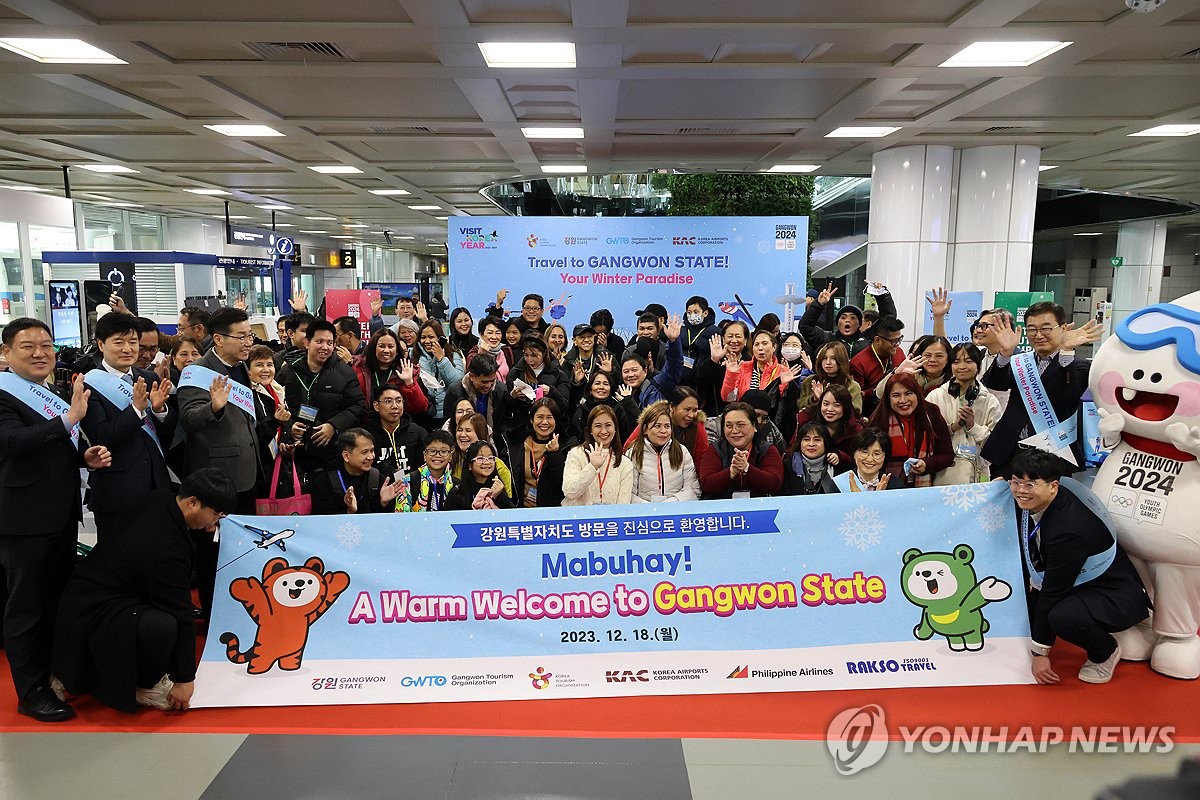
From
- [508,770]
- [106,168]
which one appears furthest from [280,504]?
[106,168]

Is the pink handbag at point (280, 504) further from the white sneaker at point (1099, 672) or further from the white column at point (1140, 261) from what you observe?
the white column at point (1140, 261)

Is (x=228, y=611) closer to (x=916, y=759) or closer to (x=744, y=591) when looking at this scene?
(x=744, y=591)

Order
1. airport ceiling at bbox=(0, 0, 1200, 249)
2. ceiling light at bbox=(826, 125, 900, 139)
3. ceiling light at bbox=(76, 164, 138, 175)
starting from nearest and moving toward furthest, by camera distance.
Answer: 1. airport ceiling at bbox=(0, 0, 1200, 249)
2. ceiling light at bbox=(826, 125, 900, 139)
3. ceiling light at bbox=(76, 164, 138, 175)

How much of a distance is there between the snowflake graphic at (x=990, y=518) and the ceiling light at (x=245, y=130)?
8.53 m

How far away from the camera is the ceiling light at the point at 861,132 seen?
9.34 metres

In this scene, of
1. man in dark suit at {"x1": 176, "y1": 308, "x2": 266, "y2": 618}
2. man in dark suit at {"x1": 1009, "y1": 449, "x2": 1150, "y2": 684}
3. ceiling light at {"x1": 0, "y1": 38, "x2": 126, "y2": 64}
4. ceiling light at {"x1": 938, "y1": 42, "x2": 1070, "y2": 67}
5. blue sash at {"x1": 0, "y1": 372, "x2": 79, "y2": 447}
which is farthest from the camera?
ceiling light at {"x1": 938, "y1": 42, "x2": 1070, "y2": 67}

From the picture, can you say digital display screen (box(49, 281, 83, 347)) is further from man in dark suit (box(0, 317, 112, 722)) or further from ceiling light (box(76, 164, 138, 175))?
man in dark suit (box(0, 317, 112, 722))

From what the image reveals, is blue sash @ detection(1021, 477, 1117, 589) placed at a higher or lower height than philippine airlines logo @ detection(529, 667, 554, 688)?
higher

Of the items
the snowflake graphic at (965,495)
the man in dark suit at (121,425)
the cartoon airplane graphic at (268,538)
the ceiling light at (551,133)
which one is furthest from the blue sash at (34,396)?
the ceiling light at (551,133)

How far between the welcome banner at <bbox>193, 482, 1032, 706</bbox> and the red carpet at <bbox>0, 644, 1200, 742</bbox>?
0.07m

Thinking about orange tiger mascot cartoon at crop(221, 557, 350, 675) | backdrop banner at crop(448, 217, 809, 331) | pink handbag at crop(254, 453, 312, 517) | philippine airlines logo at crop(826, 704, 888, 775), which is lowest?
philippine airlines logo at crop(826, 704, 888, 775)

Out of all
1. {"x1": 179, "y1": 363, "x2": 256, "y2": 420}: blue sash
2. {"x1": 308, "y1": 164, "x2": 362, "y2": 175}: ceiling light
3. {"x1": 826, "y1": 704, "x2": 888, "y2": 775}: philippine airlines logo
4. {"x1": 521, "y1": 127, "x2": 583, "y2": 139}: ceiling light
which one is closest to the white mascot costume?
{"x1": 826, "y1": 704, "x2": 888, "y2": 775}: philippine airlines logo

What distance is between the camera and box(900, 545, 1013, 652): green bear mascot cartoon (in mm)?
3820

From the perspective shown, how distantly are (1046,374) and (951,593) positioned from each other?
5.24 feet
